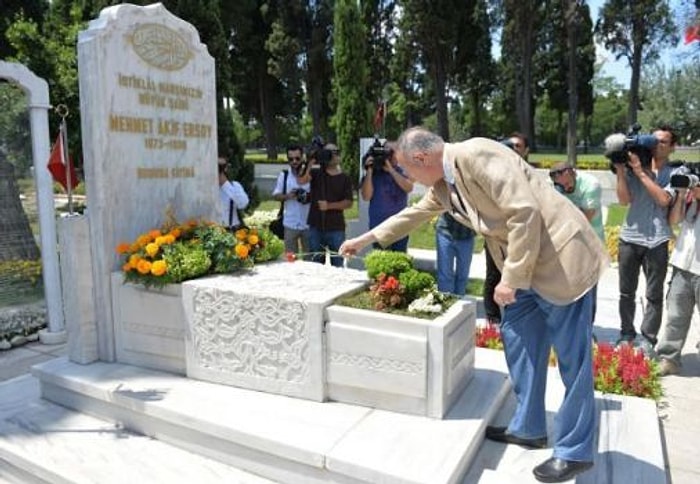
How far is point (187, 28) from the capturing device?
4422 millimetres

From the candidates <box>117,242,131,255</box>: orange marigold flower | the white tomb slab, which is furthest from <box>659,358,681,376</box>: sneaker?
<box>117,242,131,255</box>: orange marigold flower

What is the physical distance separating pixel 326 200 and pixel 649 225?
301cm

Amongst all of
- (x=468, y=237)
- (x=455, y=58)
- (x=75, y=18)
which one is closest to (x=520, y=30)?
(x=455, y=58)

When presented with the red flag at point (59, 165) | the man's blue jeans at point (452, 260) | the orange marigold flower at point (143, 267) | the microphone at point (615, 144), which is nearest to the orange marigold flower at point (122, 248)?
the orange marigold flower at point (143, 267)

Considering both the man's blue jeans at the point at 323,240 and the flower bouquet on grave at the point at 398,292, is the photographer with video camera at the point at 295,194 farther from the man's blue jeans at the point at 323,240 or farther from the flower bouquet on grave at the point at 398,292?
the flower bouquet on grave at the point at 398,292

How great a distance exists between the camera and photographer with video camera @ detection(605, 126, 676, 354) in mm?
4461

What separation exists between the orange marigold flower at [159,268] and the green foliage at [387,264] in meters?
1.26

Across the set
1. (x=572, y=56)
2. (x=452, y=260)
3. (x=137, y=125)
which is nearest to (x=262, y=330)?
(x=137, y=125)

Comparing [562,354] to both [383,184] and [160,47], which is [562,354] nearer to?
[160,47]

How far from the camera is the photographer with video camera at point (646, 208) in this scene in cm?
446

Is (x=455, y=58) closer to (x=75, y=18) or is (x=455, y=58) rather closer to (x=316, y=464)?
(x=75, y=18)

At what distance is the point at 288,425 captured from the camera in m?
3.04

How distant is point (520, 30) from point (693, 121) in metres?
11.2

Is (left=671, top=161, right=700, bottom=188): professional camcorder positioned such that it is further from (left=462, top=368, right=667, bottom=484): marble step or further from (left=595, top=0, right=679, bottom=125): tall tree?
(left=595, top=0, right=679, bottom=125): tall tree
